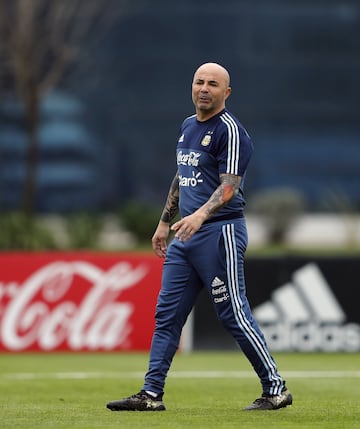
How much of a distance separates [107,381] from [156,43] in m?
27.9

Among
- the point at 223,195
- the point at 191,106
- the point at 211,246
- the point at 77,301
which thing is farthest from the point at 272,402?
the point at 191,106

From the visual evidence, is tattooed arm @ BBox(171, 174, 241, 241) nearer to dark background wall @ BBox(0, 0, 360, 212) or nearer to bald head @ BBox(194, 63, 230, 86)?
bald head @ BBox(194, 63, 230, 86)

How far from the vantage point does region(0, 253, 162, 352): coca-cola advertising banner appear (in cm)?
1600

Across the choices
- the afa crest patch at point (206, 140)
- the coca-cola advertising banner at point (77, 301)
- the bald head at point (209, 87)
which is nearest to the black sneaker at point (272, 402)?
the afa crest patch at point (206, 140)

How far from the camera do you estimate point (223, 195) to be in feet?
26.9

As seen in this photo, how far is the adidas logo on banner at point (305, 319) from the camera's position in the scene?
15.9 meters

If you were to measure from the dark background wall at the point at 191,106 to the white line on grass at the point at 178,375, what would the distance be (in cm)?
2534

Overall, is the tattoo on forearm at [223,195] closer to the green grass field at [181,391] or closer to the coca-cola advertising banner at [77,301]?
the green grass field at [181,391]

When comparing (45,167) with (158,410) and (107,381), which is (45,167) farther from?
(158,410)

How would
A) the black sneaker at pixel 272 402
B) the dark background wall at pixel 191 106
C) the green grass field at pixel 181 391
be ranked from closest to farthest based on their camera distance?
the green grass field at pixel 181 391, the black sneaker at pixel 272 402, the dark background wall at pixel 191 106

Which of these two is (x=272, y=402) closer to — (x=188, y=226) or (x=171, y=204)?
(x=188, y=226)

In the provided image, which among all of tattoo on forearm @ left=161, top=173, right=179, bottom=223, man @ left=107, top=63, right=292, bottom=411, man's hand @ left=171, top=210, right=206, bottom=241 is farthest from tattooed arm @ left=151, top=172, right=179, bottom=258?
man's hand @ left=171, top=210, right=206, bottom=241

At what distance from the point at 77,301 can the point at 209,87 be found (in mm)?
8027

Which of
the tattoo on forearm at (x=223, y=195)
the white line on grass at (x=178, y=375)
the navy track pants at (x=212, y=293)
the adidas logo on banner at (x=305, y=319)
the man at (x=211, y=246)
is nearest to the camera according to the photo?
the tattoo on forearm at (x=223, y=195)
